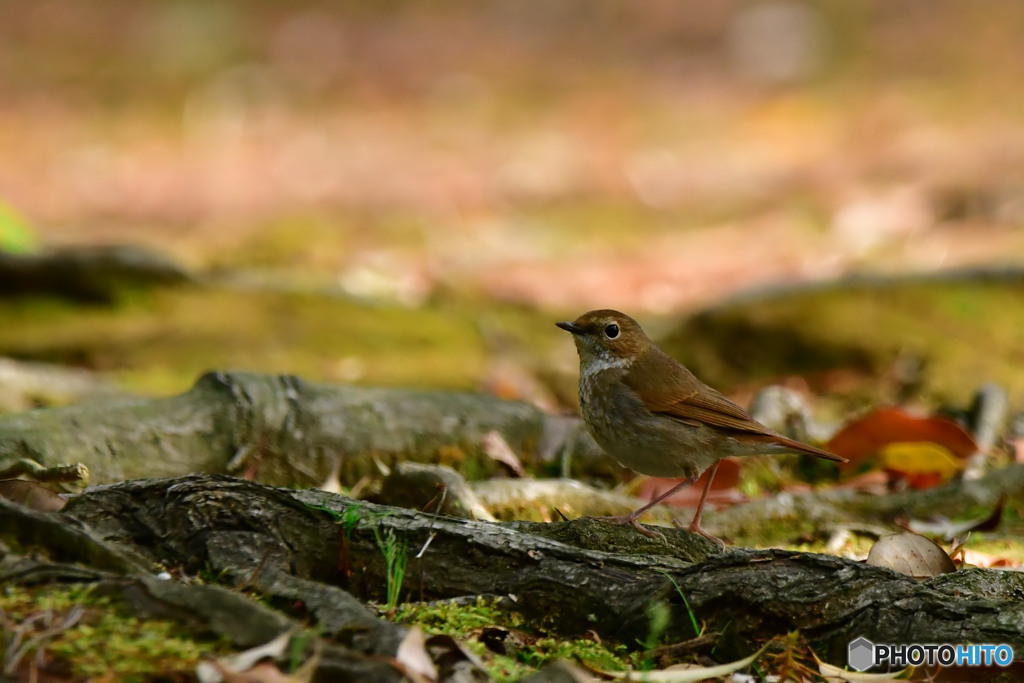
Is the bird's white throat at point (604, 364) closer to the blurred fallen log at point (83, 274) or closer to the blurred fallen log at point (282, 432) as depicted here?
the blurred fallen log at point (282, 432)

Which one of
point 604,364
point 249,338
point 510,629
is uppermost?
point 604,364

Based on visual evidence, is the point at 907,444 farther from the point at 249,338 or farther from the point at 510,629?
the point at 249,338

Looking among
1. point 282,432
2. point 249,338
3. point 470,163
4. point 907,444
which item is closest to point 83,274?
point 249,338

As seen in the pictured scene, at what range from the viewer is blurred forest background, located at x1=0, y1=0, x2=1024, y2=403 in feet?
28.4

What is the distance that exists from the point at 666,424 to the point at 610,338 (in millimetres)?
548

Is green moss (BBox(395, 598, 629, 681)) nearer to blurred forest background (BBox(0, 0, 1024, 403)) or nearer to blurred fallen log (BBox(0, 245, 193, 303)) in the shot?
blurred forest background (BBox(0, 0, 1024, 403))

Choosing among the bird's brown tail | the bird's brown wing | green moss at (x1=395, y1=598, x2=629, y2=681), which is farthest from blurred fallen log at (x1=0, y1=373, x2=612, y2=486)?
green moss at (x1=395, y1=598, x2=629, y2=681)

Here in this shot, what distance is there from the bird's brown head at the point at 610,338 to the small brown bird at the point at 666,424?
0.26 feet

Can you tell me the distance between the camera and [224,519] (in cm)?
320

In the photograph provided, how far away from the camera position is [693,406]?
4.68 m

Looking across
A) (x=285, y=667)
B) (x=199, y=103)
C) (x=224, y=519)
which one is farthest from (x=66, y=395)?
(x=199, y=103)

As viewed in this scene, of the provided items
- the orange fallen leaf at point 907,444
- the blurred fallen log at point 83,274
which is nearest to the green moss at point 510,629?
the orange fallen leaf at point 907,444

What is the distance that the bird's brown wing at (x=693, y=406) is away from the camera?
15.0 ft

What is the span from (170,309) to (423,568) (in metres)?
5.71
